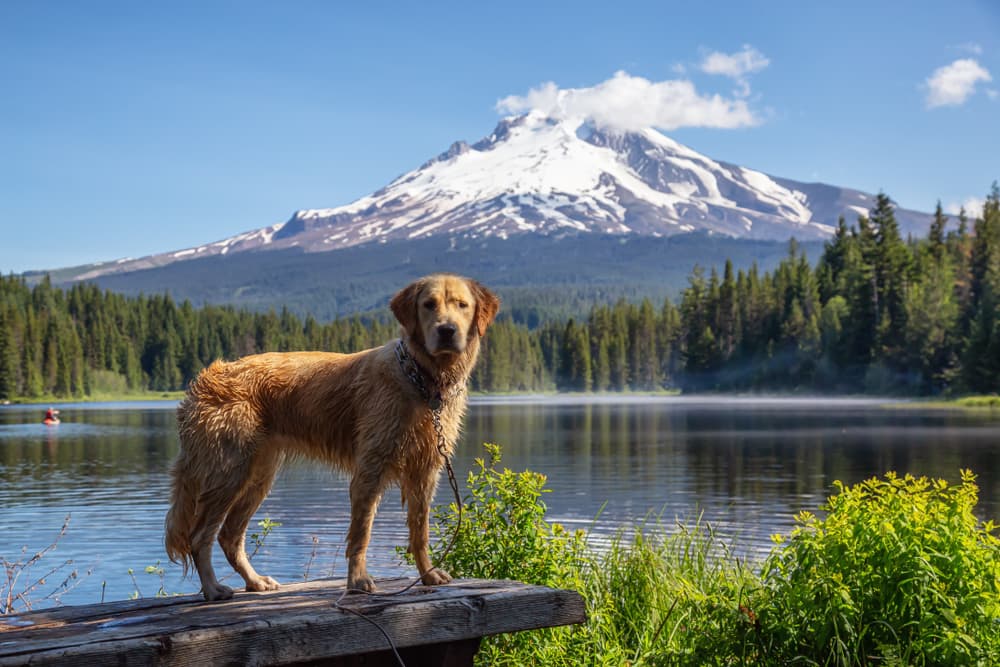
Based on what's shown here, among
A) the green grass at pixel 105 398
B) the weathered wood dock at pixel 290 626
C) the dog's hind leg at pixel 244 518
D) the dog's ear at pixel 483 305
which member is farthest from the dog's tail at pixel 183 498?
the green grass at pixel 105 398

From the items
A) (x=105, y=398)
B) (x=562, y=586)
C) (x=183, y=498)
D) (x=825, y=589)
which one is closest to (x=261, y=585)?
(x=183, y=498)

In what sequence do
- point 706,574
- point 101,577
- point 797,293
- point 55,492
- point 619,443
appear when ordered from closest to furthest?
point 706,574 → point 101,577 → point 55,492 → point 619,443 → point 797,293

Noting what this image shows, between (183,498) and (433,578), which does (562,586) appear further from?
(183,498)

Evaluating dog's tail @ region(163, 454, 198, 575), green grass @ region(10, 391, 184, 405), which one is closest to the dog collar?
dog's tail @ region(163, 454, 198, 575)

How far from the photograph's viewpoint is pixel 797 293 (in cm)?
11438

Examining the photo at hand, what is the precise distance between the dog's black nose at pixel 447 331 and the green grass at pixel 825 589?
5.53 ft

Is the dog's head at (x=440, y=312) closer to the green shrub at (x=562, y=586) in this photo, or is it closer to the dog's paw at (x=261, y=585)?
the green shrub at (x=562, y=586)

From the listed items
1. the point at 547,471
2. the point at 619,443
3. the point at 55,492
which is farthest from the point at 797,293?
the point at 55,492

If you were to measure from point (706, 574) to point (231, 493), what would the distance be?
558 cm

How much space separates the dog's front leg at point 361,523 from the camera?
553 cm

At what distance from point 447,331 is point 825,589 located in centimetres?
265

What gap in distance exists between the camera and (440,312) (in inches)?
222

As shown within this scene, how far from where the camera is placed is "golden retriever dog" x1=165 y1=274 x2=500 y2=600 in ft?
18.7

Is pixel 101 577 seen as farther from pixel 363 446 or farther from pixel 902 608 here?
pixel 902 608
